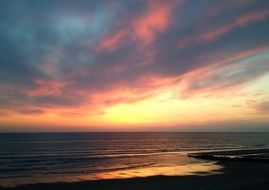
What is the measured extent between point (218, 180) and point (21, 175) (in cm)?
2327

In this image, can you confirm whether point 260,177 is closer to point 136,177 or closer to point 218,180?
point 218,180

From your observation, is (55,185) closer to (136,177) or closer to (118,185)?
(118,185)

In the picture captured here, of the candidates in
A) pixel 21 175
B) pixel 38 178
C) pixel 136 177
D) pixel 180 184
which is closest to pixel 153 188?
pixel 180 184

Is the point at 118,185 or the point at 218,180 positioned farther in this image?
the point at 218,180

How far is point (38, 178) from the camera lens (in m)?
34.6

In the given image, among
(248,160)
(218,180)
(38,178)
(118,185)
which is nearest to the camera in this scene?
(118,185)

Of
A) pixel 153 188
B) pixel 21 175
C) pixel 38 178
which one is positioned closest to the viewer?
pixel 153 188

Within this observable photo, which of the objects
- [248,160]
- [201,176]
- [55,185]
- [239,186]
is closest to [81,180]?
[55,185]

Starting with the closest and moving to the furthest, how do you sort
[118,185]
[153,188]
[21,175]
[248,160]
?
[153,188] < [118,185] < [21,175] < [248,160]

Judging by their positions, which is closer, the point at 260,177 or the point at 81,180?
the point at 81,180

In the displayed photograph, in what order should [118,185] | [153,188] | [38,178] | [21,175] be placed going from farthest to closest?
[21,175]
[38,178]
[118,185]
[153,188]

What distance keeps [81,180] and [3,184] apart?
782 centimetres

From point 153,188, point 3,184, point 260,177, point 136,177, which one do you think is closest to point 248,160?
point 260,177

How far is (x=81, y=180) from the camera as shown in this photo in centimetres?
3303
